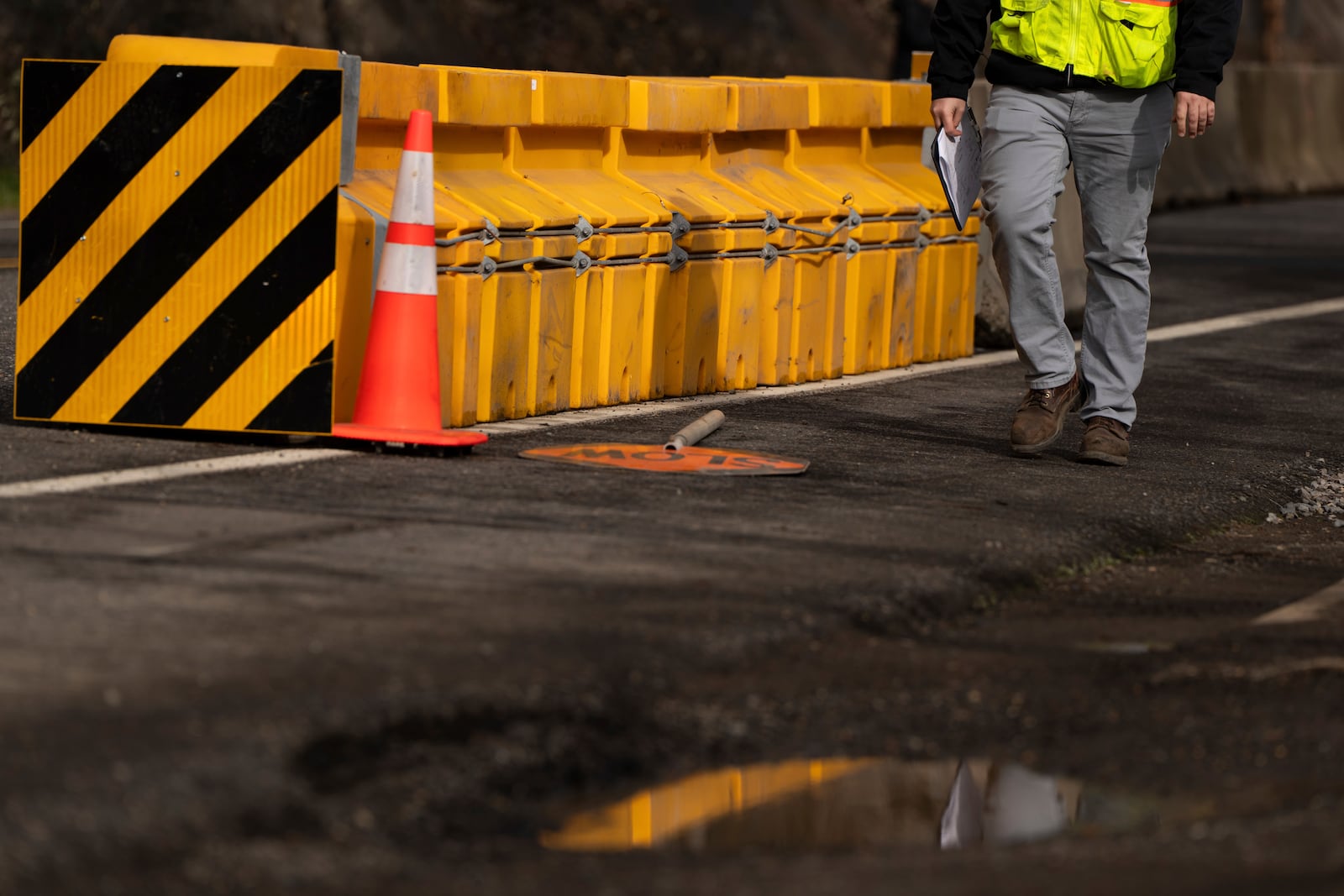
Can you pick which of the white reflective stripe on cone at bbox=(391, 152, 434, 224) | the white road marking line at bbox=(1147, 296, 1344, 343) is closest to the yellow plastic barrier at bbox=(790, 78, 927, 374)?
the white road marking line at bbox=(1147, 296, 1344, 343)

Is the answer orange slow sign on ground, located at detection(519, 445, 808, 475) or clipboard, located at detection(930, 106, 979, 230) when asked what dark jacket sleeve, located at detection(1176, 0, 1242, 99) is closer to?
clipboard, located at detection(930, 106, 979, 230)

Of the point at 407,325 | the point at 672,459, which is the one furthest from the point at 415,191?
the point at 672,459

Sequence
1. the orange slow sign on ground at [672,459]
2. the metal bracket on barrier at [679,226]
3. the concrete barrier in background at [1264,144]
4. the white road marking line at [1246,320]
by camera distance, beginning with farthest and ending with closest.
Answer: the concrete barrier in background at [1264,144], the white road marking line at [1246,320], the metal bracket on barrier at [679,226], the orange slow sign on ground at [672,459]

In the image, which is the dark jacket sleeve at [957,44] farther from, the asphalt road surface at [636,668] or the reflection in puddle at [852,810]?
the reflection in puddle at [852,810]

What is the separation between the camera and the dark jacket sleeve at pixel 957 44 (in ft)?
23.3

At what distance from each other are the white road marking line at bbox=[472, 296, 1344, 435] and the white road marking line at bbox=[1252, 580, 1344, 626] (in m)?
2.70

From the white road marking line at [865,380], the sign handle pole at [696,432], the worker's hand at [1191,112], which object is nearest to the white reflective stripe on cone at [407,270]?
the white road marking line at [865,380]

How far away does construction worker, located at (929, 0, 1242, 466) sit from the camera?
7.00 meters

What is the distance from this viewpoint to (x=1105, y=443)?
7020 mm

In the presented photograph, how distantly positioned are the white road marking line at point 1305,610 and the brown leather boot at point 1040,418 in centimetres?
177

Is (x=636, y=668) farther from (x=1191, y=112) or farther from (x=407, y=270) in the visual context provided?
(x=1191, y=112)

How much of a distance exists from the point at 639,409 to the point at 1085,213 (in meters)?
1.66

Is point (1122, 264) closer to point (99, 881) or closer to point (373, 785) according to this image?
point (373, 785)

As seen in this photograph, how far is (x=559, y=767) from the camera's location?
3826 millimetres
